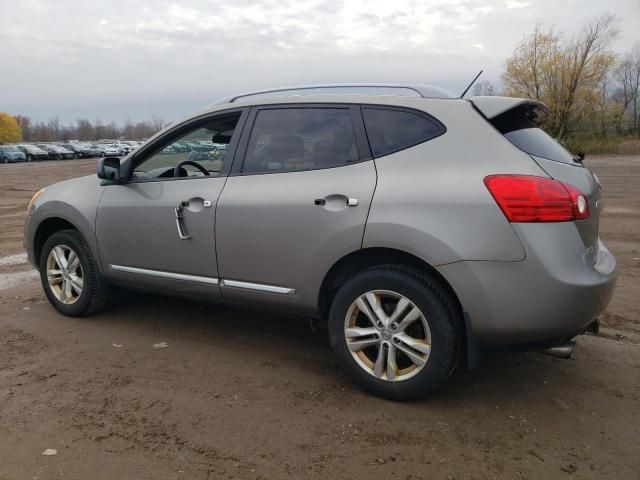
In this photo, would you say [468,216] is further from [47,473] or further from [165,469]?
[47,473]

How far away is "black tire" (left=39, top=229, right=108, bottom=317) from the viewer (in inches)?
184

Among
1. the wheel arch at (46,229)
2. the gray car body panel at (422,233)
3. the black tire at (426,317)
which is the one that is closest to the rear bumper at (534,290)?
the gray car body panel at (422,233)

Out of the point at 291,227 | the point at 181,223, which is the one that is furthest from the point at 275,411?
the point at 181,223

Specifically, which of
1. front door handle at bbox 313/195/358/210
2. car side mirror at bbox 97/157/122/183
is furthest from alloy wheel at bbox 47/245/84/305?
front door handle at bbox 313/195/358/210

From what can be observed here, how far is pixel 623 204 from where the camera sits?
484 inches

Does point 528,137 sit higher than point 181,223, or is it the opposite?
point 528,137

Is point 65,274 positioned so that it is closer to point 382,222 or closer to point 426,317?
point 382,222

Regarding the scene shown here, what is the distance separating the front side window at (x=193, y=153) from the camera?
13.4ft

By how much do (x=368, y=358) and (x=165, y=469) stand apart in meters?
1.30

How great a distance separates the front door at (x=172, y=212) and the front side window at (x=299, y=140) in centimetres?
22

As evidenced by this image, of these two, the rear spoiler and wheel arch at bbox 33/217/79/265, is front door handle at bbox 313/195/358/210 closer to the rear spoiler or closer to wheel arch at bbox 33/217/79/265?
the rear spoiler

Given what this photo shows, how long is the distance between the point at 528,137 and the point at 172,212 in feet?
7.94

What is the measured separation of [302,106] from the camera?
12.3 feet

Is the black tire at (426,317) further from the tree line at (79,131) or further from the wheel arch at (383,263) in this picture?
the tree line at (79,131)
